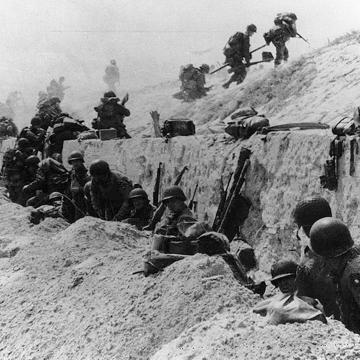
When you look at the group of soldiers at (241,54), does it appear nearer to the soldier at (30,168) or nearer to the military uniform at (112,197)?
the soldier at (30,168)

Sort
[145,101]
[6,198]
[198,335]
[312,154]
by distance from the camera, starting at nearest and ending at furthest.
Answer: [198,335] → [312,154] → [6,198] → [145,101]

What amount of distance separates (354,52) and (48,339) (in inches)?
444

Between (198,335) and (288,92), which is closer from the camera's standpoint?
(198,335)

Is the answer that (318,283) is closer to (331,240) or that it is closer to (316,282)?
(316,282)

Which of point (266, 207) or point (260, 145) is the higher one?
point (260, 145)

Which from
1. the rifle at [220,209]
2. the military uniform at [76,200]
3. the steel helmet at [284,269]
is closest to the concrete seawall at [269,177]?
the rifle at [220,209]

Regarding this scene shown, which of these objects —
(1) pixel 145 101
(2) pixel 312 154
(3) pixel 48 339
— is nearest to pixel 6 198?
(2) pixel 312 154

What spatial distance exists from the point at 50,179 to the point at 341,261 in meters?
7.92

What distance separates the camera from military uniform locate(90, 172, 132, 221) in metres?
8.64

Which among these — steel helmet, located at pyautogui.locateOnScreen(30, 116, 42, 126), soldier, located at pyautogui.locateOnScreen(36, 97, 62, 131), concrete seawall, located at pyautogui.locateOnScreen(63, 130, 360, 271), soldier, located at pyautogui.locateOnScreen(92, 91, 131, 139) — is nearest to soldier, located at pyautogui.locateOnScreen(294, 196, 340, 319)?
concrete seawall, located at pyautogui.locateOnScreen(63, 130, 360, 271)

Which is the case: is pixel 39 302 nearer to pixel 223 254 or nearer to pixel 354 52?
pixel 223 254

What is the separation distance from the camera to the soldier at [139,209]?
813 cm

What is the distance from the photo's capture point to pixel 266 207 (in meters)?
7.79

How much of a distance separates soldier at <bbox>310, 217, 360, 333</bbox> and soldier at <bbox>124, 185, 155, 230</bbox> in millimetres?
4621
